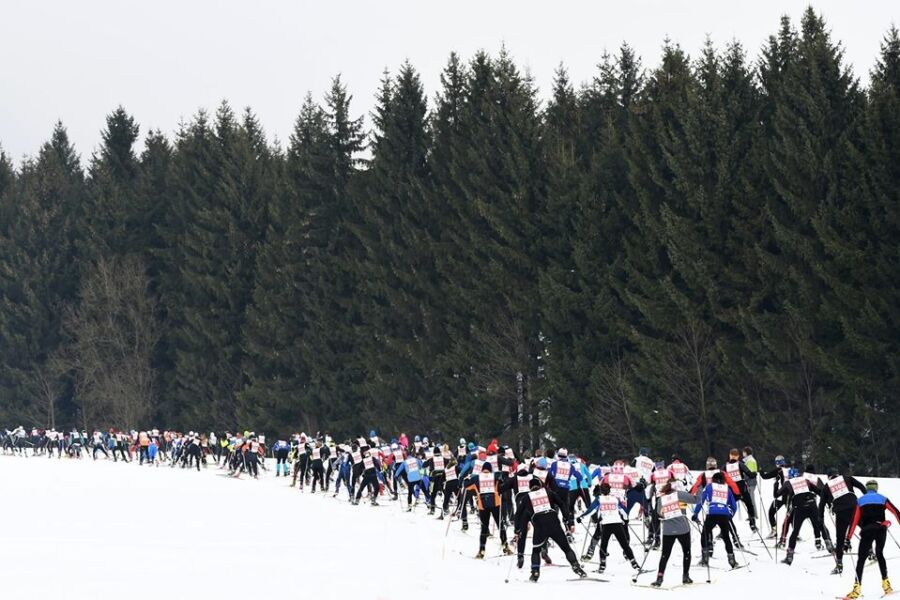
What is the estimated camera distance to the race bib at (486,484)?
80.2ft

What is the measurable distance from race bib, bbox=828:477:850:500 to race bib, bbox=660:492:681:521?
2928mm

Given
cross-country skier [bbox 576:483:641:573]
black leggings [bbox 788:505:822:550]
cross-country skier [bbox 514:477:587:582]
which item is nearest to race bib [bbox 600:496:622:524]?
cross-country skier [bbox 576:483:641:573]

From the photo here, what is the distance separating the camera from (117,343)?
76250mm

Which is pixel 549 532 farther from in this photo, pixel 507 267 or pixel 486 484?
pixel 507 267

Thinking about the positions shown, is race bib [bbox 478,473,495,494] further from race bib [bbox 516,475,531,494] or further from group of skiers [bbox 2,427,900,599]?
race bib [bbox 516,475,531,494]

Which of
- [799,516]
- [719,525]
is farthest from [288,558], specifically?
[799,516]

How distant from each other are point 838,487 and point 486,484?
751cm

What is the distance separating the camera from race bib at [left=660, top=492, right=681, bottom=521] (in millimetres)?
19797

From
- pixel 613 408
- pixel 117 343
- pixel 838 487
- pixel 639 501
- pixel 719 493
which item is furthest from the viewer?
pixel 117 343

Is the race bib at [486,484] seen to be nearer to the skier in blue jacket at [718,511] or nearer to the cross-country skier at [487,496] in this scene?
the cross-country skier at [487,496]

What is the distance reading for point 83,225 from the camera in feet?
271

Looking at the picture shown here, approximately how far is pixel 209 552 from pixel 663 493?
9.77 m

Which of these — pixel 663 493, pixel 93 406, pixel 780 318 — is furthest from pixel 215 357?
pixel 663 493

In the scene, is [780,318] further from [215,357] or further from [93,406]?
[93,406]
